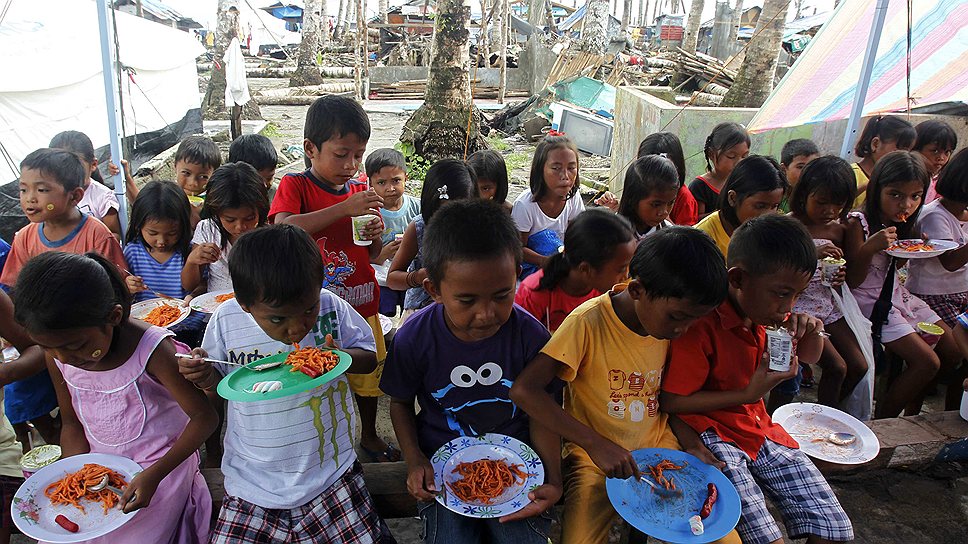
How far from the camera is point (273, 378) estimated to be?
1875 millimetres

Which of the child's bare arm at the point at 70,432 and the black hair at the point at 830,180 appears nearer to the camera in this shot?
the child's bare arm at the point at 70,432

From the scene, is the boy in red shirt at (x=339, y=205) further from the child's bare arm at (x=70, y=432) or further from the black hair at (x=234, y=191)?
the child's bare arm at (x=70, y=432)

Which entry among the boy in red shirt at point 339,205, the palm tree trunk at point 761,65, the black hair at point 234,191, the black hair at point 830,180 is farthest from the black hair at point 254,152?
the palm tree trunk at point 761,65

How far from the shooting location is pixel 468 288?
191 centimetres

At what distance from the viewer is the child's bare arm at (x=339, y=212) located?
263 cm

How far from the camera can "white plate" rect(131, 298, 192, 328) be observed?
2.91 metres

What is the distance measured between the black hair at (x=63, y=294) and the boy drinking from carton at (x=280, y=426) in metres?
0.31

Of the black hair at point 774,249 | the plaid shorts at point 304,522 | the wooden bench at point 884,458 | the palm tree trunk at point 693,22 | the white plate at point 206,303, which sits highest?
the palm tree trunk at point 693,22

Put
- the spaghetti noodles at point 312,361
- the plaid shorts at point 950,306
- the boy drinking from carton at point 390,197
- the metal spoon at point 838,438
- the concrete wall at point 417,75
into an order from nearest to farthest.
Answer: the spaghetti noodles at point 312,361 < the metal spoon at point 838,438 < the plaid shorts at point 950,306 < the boy drinking from carton at point 390,197 < the concrete wall at point 417,75

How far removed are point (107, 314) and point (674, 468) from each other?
201cm

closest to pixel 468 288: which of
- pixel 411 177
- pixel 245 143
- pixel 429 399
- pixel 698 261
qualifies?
pixel 429 399

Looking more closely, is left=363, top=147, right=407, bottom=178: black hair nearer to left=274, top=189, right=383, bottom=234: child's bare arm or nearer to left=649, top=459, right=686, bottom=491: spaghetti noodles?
left=274, top=189, right=383, bottom=234: child's bare arm

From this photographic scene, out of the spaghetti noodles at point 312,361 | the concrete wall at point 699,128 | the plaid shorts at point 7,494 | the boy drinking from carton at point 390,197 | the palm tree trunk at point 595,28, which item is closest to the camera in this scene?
the spaghetti noodles at point 312,361

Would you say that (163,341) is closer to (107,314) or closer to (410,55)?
(107,314)
